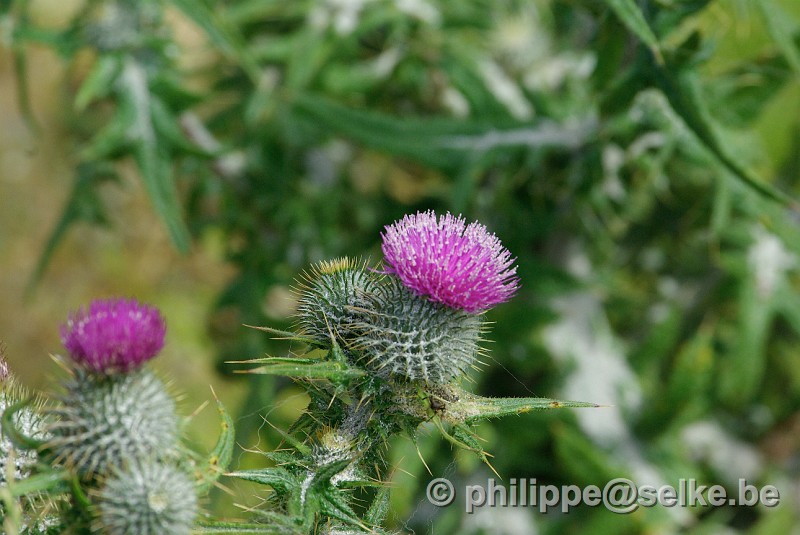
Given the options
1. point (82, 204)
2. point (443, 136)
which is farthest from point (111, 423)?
point (82, 204)

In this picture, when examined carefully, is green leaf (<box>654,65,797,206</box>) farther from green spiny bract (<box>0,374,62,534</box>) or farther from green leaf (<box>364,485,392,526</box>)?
green spiny bract (<box>0,374,62,534</box>)

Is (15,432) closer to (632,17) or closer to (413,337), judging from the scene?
(413,337)

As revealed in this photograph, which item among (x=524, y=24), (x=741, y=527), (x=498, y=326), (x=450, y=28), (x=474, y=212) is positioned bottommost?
(x=741, y=527)

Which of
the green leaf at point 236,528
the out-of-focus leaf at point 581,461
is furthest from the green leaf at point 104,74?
the out-of-focus leaf at point 581,461

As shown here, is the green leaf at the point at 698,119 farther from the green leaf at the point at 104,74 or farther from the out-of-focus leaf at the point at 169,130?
the green leaf at the point at 104,74

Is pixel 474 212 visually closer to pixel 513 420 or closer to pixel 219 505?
pixel 513 420

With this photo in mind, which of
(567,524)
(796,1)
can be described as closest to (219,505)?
(567,524)
